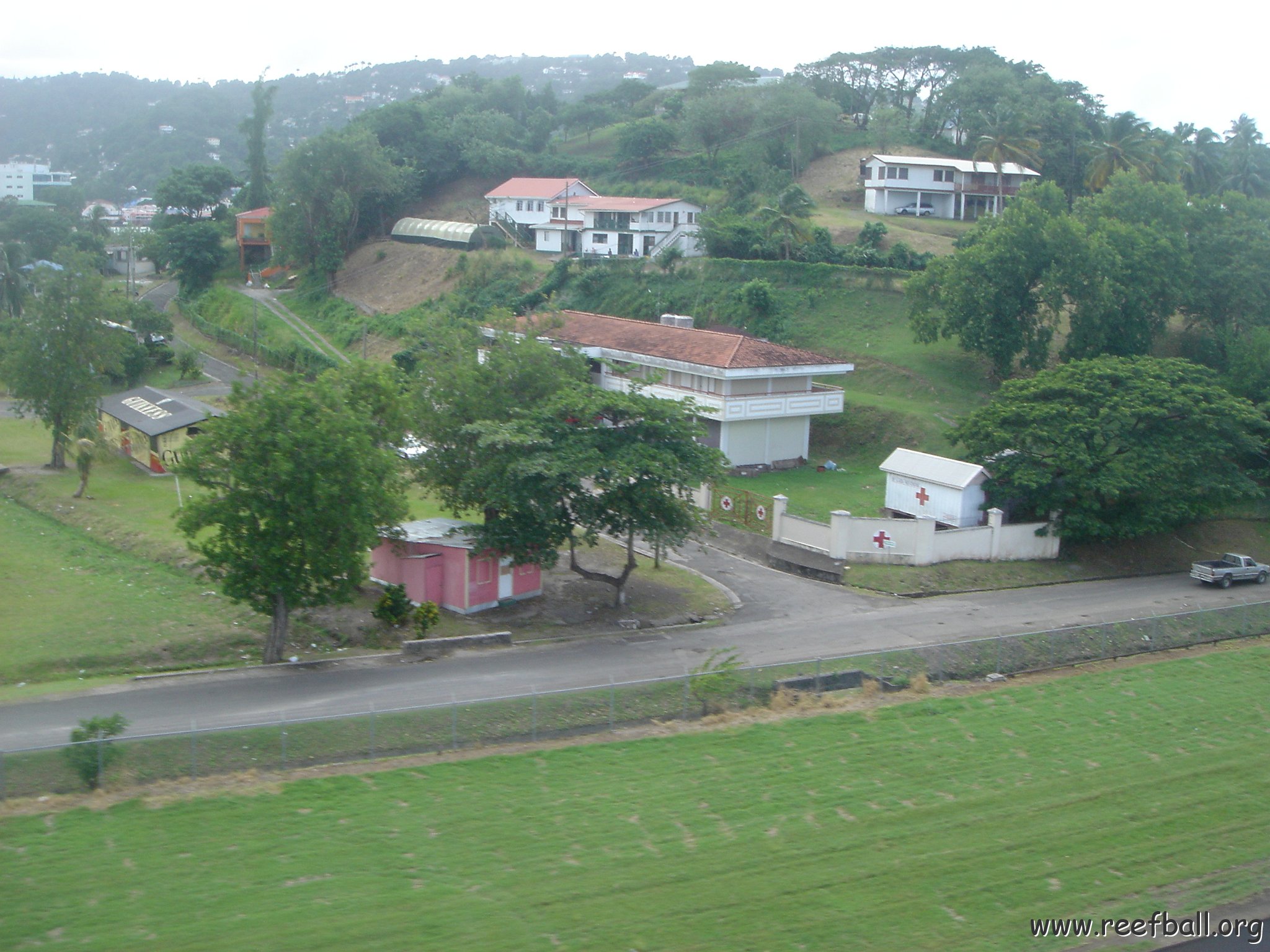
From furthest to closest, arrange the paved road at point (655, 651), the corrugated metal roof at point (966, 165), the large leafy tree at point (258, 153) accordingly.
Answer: the large leafy tree at point (258, 153) < the corrugated metal roof at point (966, 165) < the paved road at point (655, 651)

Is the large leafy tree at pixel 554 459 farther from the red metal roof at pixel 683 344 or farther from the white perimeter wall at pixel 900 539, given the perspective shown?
the red metal roof at pixel 683 344

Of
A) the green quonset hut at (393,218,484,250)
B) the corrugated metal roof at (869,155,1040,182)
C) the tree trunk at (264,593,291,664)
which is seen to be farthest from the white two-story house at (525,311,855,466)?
the corrugated metal roof at (869,155,1040,182)

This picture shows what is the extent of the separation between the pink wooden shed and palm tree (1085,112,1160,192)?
53019 millimetres

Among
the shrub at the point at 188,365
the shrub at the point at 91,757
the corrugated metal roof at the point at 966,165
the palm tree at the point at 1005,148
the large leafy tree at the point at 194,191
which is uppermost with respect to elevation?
the palm tree at the point at 1005,148

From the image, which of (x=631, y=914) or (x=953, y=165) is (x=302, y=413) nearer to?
(x=631, y=914)

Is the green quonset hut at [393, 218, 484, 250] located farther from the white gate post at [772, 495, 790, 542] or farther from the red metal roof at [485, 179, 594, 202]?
the white gate post at [772, 495, 790, 542]

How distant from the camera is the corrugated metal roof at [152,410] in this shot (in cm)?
4012

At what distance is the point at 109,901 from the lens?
13.4m

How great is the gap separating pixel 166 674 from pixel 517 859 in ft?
36.8

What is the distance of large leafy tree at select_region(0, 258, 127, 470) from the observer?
3928 centimetres

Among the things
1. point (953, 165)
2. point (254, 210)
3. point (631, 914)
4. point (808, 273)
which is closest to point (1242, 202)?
point (808, 273)

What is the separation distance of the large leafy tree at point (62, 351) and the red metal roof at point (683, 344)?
53.8 ft

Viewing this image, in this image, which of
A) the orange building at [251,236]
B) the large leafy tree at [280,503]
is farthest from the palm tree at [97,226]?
the large leafy tree at [280,503]

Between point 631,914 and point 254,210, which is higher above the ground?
point 254,210
